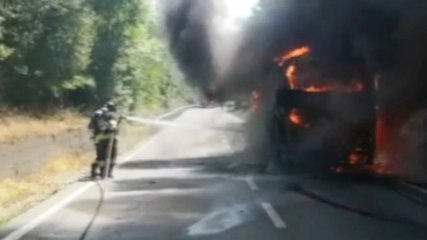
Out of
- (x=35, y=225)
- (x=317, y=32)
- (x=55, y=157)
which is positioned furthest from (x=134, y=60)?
(x=35, y=225)

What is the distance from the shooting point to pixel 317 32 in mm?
23516

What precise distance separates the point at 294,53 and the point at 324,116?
261 cm

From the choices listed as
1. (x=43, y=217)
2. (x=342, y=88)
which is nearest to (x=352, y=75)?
(x=342, y=88)

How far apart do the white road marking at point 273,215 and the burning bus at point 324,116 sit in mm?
5818

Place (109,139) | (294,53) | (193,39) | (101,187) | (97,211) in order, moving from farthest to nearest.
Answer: (193,39) → (294,53) → (109,139) → (101,187) → (97,211)

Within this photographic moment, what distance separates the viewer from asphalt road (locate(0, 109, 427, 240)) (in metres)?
12.4

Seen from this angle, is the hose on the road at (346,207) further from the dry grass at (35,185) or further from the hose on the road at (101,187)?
the dry grass at (35,185)

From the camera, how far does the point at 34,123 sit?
36.4 metres

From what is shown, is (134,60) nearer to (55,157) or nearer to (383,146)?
(55,157)

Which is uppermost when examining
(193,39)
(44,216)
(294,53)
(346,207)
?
(193,39)

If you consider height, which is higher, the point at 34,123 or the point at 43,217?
the point at 34,123

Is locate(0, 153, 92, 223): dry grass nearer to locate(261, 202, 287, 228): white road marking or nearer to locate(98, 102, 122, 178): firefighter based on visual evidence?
locate(98, 102, 122, 178): firefighter

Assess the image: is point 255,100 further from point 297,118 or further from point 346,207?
point 346,207

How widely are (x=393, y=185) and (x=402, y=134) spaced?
4.03 metres
